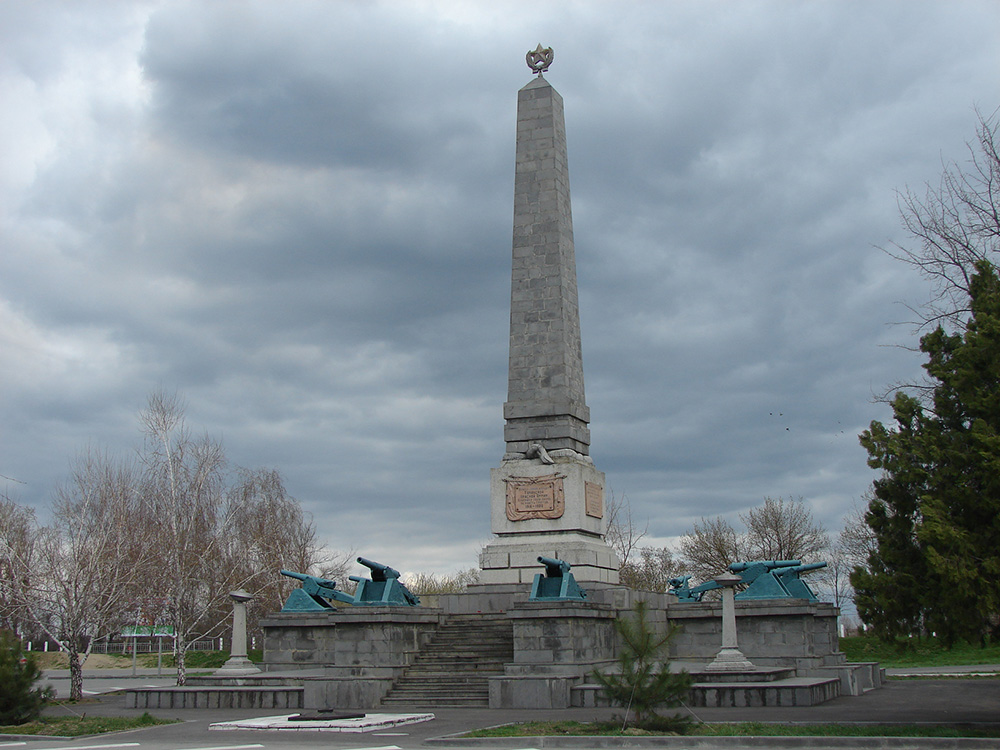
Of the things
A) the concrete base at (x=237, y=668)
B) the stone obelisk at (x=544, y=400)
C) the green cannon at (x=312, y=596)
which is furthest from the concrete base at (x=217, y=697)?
the stone obelisk at (x=544, y=400)

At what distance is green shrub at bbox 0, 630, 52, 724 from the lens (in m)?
15.6

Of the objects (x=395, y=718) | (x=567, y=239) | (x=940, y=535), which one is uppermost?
(x=567, y=239)

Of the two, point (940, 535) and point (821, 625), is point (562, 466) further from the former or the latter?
point (940, 535)

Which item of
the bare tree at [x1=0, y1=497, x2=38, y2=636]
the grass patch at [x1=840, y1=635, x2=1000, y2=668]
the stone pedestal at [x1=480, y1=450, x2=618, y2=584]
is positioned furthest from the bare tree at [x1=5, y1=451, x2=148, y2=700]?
the grass patch at [x1=840, y1=635, x2=1000, y2=668]

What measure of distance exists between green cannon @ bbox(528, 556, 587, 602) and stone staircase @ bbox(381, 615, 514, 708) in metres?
1.60

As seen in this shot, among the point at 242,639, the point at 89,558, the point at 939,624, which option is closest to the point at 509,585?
the point at 242,639

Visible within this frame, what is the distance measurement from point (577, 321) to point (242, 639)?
11073mm

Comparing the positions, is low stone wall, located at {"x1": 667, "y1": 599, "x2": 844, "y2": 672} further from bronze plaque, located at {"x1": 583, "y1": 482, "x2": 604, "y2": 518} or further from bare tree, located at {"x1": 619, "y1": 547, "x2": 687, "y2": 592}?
bare tree, located at {"x1": 619, "y1": 547, "x2": 687, "y2": 592}

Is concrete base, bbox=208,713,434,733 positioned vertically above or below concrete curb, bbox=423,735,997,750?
below

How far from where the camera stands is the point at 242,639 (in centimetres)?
2155

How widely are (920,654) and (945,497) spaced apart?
29.6m

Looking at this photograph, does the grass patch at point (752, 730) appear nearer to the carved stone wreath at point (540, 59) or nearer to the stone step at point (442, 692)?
the stone step at point (442, 692)

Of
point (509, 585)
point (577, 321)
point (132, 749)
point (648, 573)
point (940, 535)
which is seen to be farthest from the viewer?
point (648, 573)

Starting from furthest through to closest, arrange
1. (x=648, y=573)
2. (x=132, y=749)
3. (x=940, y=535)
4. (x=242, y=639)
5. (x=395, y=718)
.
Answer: (x=648, y=573) < (x=242, y=639) < (x=395, y=718) < (x=132, y=749) < (x=940, y=535)
